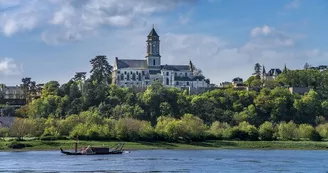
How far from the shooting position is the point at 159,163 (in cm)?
9556

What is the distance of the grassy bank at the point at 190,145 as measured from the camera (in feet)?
422

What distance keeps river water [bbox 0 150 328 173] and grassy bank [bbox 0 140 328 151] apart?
12176mm

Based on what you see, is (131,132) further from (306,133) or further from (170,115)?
(170,115)

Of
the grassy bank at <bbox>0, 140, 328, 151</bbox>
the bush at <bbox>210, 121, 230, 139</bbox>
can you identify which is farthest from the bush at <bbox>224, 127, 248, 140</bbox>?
the grassy bank at <bbox>0, 140, 328, 151</bbox>

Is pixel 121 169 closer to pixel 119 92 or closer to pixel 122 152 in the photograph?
pixel 122 152

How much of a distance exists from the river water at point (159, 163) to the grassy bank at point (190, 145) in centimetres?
1218

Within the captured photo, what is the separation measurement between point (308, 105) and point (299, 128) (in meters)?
39.4

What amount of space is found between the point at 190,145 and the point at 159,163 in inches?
1700

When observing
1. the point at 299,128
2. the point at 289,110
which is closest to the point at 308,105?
the point at 289,110

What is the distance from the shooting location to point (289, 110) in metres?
197

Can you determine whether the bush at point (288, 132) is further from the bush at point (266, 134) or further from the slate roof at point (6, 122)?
the slate roof at point (6, 122)

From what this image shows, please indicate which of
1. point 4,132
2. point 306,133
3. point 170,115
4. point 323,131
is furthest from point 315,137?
point 4,132

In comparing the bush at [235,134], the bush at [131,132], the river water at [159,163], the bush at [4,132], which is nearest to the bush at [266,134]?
the bush at [235,134]

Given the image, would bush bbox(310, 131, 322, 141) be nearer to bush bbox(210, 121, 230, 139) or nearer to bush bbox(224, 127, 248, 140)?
bush bbox(224, 127, 248, 140)
